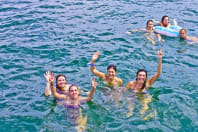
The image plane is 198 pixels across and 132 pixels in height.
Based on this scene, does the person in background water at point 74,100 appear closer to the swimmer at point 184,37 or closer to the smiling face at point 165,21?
the swimmer at point 184,37

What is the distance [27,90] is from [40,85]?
0.53 meters

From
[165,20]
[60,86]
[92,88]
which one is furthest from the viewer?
[165,20]

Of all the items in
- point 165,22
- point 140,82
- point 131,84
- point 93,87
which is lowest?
point 131,84

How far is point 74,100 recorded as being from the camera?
27.7 ft

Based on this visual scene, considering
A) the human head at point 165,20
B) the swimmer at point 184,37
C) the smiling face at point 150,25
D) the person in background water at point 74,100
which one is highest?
the human head at point 165,20

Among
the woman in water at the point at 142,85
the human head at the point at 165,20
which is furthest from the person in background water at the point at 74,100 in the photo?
the human head at the point at 165,20

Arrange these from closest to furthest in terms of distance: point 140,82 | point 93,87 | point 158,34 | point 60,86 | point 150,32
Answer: point 93,87, point 140,82, point 60,86, point 158,34, point 150,32

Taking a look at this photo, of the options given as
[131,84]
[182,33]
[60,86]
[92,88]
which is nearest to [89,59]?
[60,86]

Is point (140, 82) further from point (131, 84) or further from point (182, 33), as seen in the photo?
point (182, 33)

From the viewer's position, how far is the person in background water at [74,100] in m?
7.79

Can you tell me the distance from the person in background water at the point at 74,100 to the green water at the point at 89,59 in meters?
0.22

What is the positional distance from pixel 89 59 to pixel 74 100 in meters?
3.35

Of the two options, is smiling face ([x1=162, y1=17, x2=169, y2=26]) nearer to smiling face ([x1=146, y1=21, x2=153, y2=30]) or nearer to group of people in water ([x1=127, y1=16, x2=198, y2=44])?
group of people in water ([x1=127, y1=16, x2=198, y2=44])

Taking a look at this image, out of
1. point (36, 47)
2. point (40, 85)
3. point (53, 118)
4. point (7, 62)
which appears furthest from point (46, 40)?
point (53, 118)
